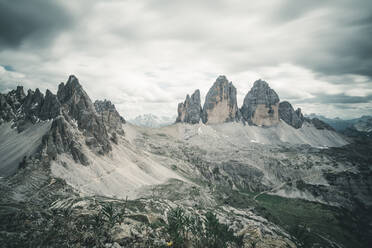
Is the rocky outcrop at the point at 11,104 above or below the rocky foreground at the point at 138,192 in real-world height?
above

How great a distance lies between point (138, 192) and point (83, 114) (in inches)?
2012

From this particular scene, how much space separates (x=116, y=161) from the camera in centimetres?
10694

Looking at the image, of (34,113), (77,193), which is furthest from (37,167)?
(34,113)

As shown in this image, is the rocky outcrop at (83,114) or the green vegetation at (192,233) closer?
the green vegetation at (192,233)

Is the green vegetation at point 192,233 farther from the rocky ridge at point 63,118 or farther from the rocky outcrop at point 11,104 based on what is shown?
the rocky outcrop at point 11,104

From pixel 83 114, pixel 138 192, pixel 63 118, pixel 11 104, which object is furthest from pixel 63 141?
pixel 11 104

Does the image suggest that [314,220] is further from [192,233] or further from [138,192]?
[192,233]

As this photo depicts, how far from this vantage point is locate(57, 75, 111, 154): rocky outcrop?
102m

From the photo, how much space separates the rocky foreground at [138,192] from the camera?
29.2 m

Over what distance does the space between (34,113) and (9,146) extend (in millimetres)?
26544

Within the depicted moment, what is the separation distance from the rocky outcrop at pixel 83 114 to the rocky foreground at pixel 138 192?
54 centimetres

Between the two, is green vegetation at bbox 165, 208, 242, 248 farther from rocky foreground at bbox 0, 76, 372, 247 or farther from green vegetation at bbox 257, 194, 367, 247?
green vegetation at bbox 257, 194, 367, 247

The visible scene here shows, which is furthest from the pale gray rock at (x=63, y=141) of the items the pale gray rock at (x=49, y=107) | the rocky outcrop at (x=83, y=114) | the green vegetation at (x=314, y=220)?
the green vegetation at (x=314, y=220)

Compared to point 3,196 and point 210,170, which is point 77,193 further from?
point 210,170
